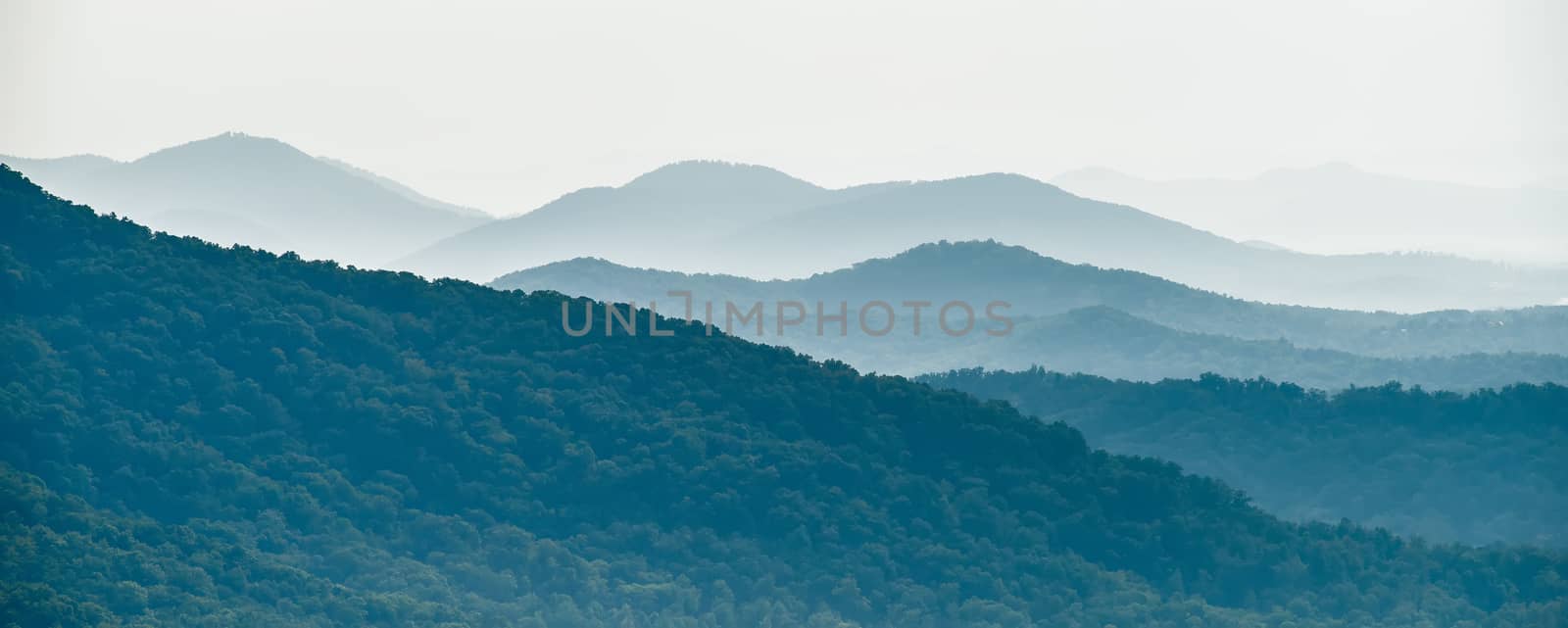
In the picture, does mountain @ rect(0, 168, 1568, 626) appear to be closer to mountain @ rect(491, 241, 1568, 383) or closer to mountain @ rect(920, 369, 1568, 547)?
mountain @ rect(920, 369, 1568, 547)

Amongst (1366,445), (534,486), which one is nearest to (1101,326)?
(1366,445)

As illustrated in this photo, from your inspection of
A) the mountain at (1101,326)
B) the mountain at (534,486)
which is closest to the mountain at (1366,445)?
the mountain at (534,486)

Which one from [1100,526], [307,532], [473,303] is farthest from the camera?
[473,303]

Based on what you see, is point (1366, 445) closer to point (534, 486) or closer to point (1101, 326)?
point (534, 486)

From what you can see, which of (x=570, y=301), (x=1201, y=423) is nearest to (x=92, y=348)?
(x=570, y=301)

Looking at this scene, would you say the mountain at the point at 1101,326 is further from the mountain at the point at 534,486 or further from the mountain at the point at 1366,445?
the mountain at the point at 534,486

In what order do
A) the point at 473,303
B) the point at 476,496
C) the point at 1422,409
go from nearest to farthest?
1. the point at 476,496
2. the point at 473,303
3. the point at 1422,409

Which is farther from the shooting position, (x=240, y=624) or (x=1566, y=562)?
(x=1566, y=562)

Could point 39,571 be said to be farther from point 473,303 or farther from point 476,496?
point 473,303
